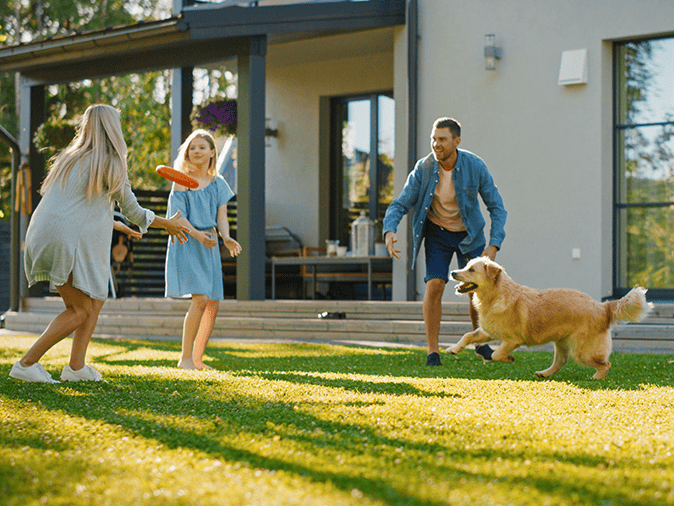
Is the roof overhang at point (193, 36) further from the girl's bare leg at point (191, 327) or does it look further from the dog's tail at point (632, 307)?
the dog's tail at point (632, 307)

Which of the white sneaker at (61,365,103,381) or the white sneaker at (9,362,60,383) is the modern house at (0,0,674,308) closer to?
the white sneaker at (61,365,103,381)

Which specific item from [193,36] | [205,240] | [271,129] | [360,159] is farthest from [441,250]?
[271,129]

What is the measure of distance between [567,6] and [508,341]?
5.70m

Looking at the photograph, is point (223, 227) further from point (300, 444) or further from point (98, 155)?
point (300, 444)

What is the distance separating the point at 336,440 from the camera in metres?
2.54

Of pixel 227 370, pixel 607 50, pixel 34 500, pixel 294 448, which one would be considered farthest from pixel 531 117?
pixel 34 500

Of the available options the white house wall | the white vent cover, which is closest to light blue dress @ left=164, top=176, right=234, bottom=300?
the white house wall

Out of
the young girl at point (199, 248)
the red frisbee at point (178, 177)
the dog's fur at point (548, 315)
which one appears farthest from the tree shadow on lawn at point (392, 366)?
the red frisbee at point (178, 177)

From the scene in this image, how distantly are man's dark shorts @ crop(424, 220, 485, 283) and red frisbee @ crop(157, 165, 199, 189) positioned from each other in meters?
1.81

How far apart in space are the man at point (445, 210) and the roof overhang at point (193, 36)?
4.33 metres

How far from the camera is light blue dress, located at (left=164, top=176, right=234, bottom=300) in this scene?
5.09 meters

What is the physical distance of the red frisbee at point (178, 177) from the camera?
500 centimetres

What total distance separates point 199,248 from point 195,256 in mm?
69

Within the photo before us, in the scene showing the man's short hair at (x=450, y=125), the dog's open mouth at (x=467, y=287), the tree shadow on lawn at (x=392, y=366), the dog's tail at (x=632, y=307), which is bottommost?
the tree shadow on lawn at (x=392, y=366)
